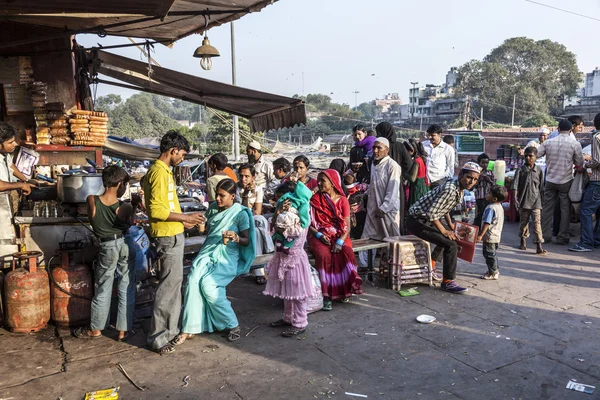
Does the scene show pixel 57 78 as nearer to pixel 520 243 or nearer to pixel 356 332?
pixel 356 332

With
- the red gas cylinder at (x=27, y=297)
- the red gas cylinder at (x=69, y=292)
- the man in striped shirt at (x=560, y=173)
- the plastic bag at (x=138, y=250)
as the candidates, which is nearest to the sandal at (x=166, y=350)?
the plastic bag at (x=138, y=250)

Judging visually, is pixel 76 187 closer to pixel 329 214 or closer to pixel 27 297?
pixel 27 297

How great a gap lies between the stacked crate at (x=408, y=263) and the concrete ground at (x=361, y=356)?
350 millimetres

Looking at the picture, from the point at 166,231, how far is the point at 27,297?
5.00ft

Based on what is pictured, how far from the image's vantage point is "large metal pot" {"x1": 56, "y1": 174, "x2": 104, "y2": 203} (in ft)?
16.7

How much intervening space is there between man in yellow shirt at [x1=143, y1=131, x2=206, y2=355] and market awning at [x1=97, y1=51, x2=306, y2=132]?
13.6 feet

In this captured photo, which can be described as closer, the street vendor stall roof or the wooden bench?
the street vendor stall roof

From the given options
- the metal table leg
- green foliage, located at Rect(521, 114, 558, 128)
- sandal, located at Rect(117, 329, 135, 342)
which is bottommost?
sandal, located at Rect(117, 329, 135, 342)

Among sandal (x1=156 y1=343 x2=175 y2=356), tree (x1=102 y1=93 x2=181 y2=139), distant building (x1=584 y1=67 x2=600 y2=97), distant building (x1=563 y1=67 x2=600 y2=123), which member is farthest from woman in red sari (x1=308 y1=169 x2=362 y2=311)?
distant building (x1=584 y1=67 x2=600 y2=97)

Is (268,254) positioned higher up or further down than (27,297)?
higher up

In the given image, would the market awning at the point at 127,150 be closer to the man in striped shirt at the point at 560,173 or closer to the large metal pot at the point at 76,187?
the large metal pot at the point at 76,187

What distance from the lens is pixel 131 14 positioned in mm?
5008

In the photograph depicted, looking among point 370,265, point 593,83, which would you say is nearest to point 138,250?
point 370,265

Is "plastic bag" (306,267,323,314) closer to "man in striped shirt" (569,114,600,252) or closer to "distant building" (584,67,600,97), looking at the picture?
"man in striped shirt" (569,114,600,252)
